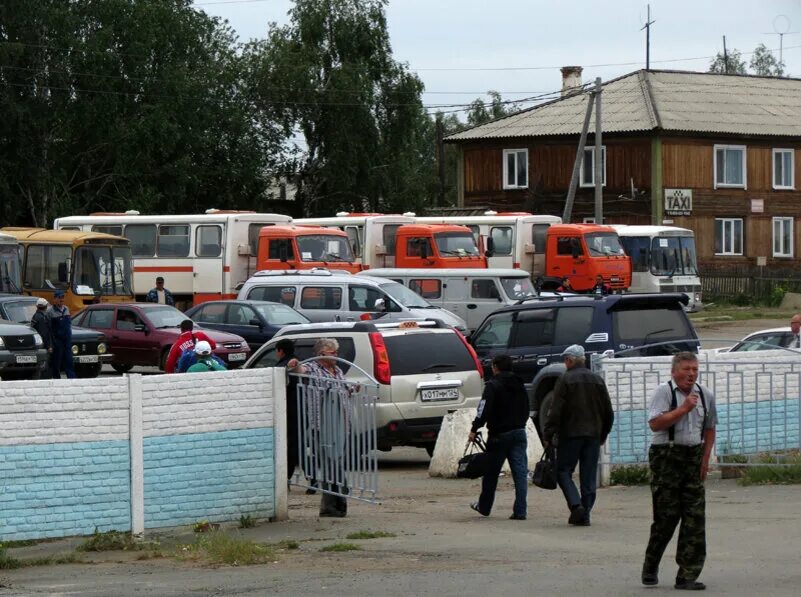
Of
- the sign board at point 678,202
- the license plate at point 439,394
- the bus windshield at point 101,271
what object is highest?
the sign board at point 678,202

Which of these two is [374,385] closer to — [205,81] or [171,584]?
[171,584]

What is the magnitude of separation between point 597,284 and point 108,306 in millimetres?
15541

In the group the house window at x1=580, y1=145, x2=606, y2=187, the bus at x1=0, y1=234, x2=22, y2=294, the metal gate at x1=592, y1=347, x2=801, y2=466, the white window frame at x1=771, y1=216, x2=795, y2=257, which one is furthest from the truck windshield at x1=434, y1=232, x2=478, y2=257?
the metal gate at x1=592, y1=347, x2=801, y2=466

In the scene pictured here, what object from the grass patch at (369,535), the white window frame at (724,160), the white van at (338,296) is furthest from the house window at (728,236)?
the grass patch at (369,535)

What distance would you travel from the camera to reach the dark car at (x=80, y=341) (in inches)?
1116

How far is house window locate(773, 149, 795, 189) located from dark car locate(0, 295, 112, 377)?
1557 inches

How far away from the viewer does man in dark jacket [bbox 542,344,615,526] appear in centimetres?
1293

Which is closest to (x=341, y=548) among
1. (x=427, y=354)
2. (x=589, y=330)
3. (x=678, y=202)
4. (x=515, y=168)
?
(x=427, y=354)

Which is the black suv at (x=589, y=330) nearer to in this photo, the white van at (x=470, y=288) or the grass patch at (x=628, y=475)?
the grass patch at (x=628, y=475)

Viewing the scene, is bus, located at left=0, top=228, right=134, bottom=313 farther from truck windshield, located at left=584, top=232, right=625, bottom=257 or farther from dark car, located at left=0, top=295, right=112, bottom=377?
truck windshield, located at left=584, top=232, right=625, bottom=257

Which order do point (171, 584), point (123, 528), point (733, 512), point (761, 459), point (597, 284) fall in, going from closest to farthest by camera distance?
1. point (171, 584)
2. point (123, 528)
3. point (733, 512)
4. point (761, 459)
5. point (597, 284)

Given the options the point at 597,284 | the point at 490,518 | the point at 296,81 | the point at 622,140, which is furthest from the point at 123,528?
the point at 296,81

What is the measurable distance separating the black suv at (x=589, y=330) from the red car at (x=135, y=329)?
954 centimetres

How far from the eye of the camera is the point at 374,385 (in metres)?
13.3
